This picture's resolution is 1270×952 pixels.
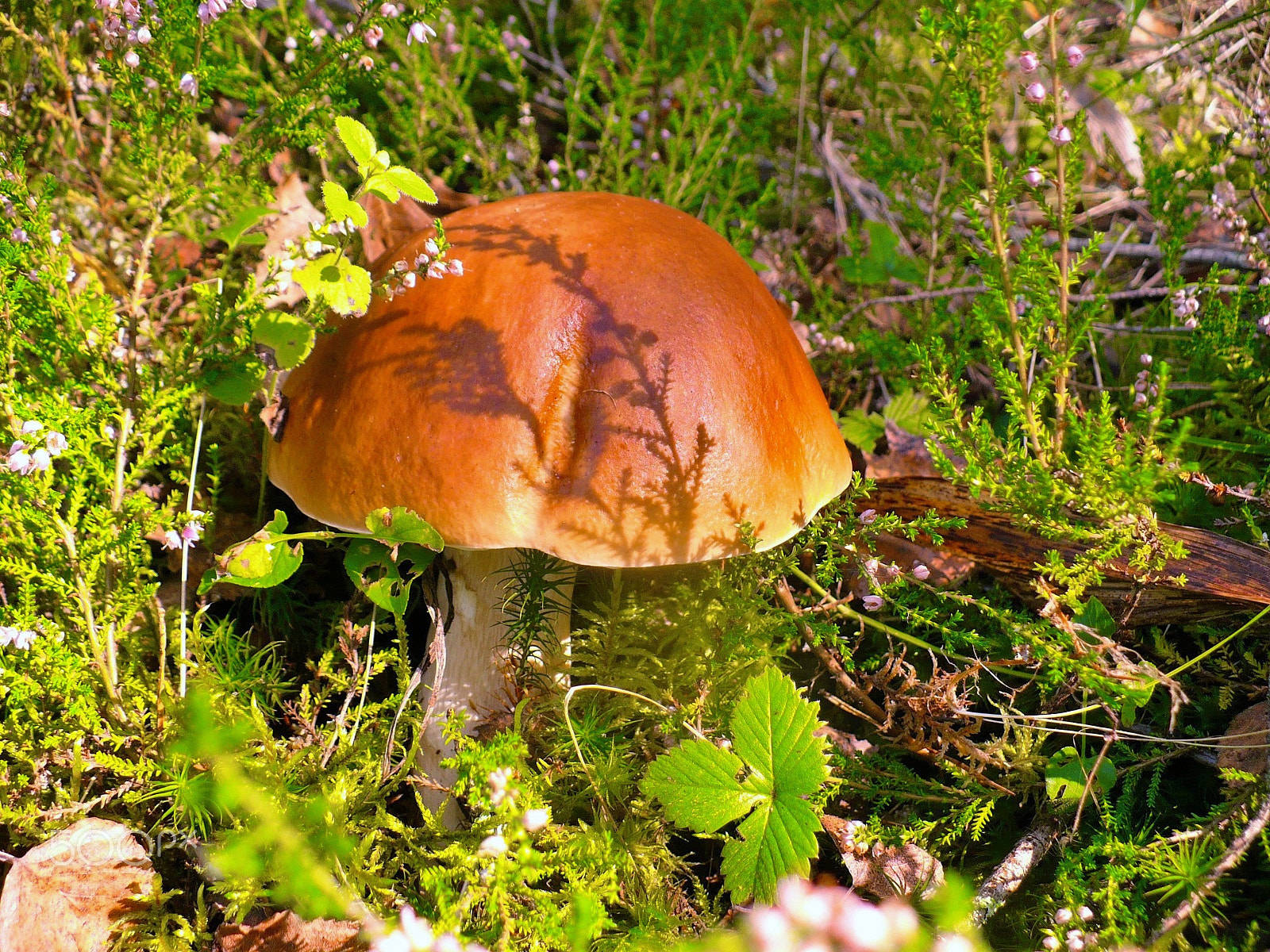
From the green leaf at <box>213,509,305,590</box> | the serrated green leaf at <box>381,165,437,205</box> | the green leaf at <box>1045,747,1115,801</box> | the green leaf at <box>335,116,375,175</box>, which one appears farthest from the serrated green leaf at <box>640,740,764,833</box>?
the green leaf at <box>335,116,375,175</box>

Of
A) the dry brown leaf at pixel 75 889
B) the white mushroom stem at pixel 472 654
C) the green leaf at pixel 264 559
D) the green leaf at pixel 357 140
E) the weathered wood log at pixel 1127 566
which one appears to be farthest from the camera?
the white mushroom stem at pixel 472 654

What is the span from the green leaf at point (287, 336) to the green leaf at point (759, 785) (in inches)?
45.9

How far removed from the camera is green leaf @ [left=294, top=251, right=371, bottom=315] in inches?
62.9

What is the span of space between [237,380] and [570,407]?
2.93 feet

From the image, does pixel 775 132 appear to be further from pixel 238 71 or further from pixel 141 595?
pixel 141 595

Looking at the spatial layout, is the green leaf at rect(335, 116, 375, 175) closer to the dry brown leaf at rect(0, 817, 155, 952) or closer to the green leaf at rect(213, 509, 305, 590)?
the green leaf at rect(213, 509, 305, 590)

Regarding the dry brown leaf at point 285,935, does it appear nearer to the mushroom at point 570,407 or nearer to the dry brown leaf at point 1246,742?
the mushroom at point 570,407

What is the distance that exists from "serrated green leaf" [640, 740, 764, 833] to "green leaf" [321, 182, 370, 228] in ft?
4.15

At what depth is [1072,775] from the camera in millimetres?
1802

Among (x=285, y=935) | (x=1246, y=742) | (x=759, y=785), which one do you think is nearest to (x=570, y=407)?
(x=759, y=785)

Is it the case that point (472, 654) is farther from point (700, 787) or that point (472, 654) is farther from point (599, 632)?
point (700, 787)

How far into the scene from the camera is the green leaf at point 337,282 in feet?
5.24

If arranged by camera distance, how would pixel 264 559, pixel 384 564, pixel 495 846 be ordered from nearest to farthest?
pixel 495 846, pixel 264 559, pixel 384 564

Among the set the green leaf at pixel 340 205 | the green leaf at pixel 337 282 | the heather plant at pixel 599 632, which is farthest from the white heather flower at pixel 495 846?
the green leaf at pixel 340 205
